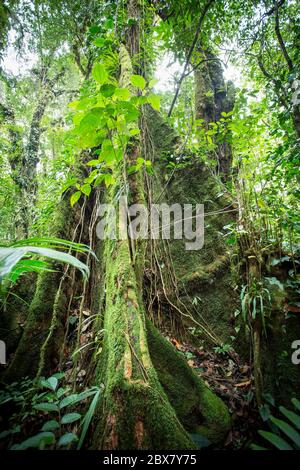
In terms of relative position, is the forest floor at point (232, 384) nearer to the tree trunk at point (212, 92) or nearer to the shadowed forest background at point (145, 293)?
the shadowed forest background at point (145, 293)

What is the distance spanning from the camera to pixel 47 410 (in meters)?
1.12

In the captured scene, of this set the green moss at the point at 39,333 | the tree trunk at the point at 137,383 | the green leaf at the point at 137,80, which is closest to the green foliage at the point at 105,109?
the green leaf at the point at 137,80

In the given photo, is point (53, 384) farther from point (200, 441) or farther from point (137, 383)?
point (200, 441)

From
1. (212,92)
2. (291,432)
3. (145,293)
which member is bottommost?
(291,432)

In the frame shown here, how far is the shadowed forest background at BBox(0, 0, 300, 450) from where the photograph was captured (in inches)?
45.2

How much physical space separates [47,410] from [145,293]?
139cm

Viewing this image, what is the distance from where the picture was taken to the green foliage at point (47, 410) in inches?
41.6

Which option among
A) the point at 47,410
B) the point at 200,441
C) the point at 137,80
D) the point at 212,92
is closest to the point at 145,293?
the point at 200,441

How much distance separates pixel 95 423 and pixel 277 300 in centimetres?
157

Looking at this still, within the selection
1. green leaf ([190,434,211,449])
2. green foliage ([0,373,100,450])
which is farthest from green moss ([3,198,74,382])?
green leaf ([190,434,211,449])

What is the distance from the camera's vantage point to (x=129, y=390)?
43.9 inches

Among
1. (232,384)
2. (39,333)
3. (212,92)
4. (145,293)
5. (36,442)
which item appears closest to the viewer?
(36,442)
